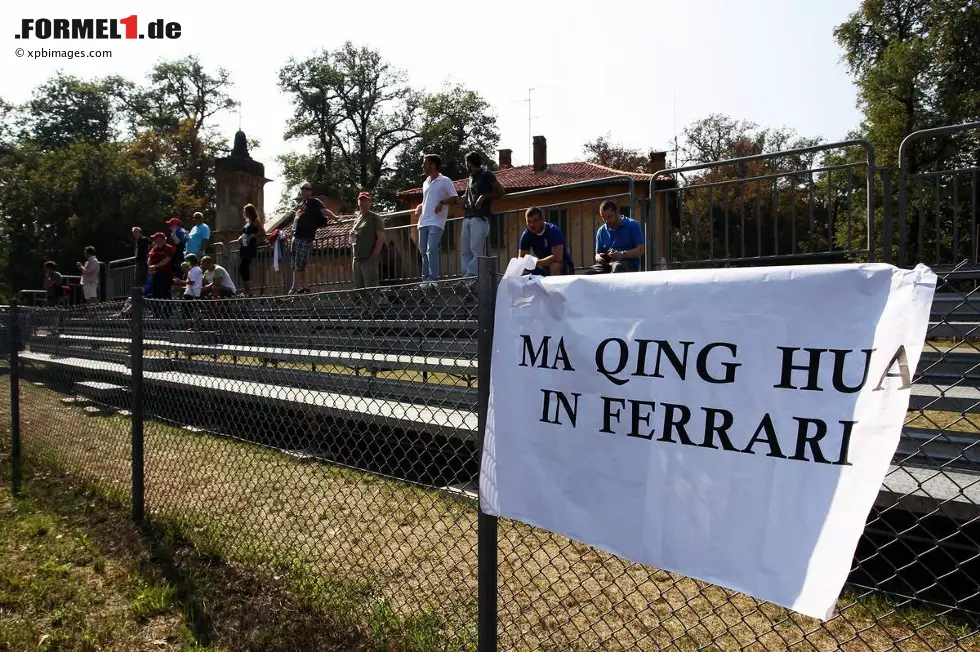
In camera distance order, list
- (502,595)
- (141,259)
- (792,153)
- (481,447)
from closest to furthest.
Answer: (481,447), (502,595), (792,153), (141,259)

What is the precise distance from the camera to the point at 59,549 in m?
4.67

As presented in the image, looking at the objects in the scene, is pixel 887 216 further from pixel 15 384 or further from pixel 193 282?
pixel 193 282

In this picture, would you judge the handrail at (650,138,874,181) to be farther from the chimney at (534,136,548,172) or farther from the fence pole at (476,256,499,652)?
the chimney at (534,136,548,172)

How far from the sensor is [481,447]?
88.5 inches

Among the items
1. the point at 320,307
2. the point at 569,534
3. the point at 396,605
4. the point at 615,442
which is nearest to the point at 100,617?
the point at 396,605

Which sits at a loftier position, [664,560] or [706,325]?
[706,325]

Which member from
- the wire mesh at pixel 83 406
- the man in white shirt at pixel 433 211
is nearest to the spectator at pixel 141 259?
the wire mesh at pixel 83 406

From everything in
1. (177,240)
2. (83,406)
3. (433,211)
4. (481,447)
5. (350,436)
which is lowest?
(83,406)

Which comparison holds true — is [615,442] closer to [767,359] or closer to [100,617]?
[767,359]

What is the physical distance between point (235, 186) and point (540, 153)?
59.3ft

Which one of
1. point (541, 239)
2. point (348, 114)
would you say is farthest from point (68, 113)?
point (541, 239)

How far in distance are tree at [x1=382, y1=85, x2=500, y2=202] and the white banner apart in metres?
48.3

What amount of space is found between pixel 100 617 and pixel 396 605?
160 centimetres

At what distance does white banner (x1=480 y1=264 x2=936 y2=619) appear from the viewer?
140 cm
